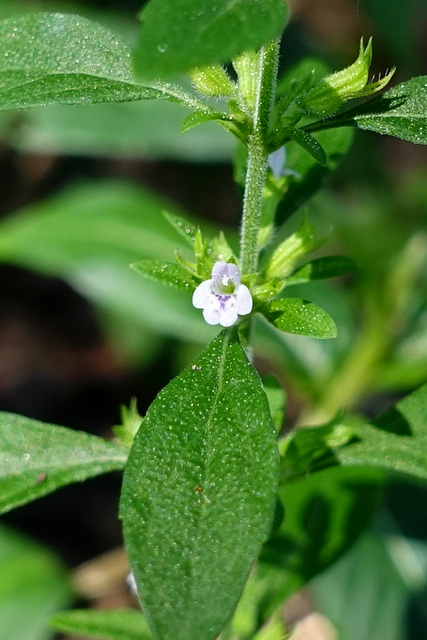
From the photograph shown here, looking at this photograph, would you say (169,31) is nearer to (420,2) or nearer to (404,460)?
(404,460)

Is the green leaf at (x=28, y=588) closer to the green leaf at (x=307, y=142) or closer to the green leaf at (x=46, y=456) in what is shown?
the green leaf at (x=46, y=456)

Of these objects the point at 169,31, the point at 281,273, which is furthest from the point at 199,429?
the point at 169,31

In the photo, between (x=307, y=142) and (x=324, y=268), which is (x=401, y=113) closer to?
(x=307, y=142)

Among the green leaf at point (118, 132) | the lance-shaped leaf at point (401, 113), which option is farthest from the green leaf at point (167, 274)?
the green leaf at point (118, 132)

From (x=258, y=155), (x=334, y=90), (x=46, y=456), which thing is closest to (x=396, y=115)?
(x=334, y=90)

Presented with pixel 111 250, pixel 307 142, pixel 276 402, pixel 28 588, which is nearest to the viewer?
pixel 307 142

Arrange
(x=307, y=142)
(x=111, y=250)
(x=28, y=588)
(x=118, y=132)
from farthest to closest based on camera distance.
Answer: (x=118, y=132)
(x=111, y=250)
(x=28, y=588)
(x=307, y=142)
